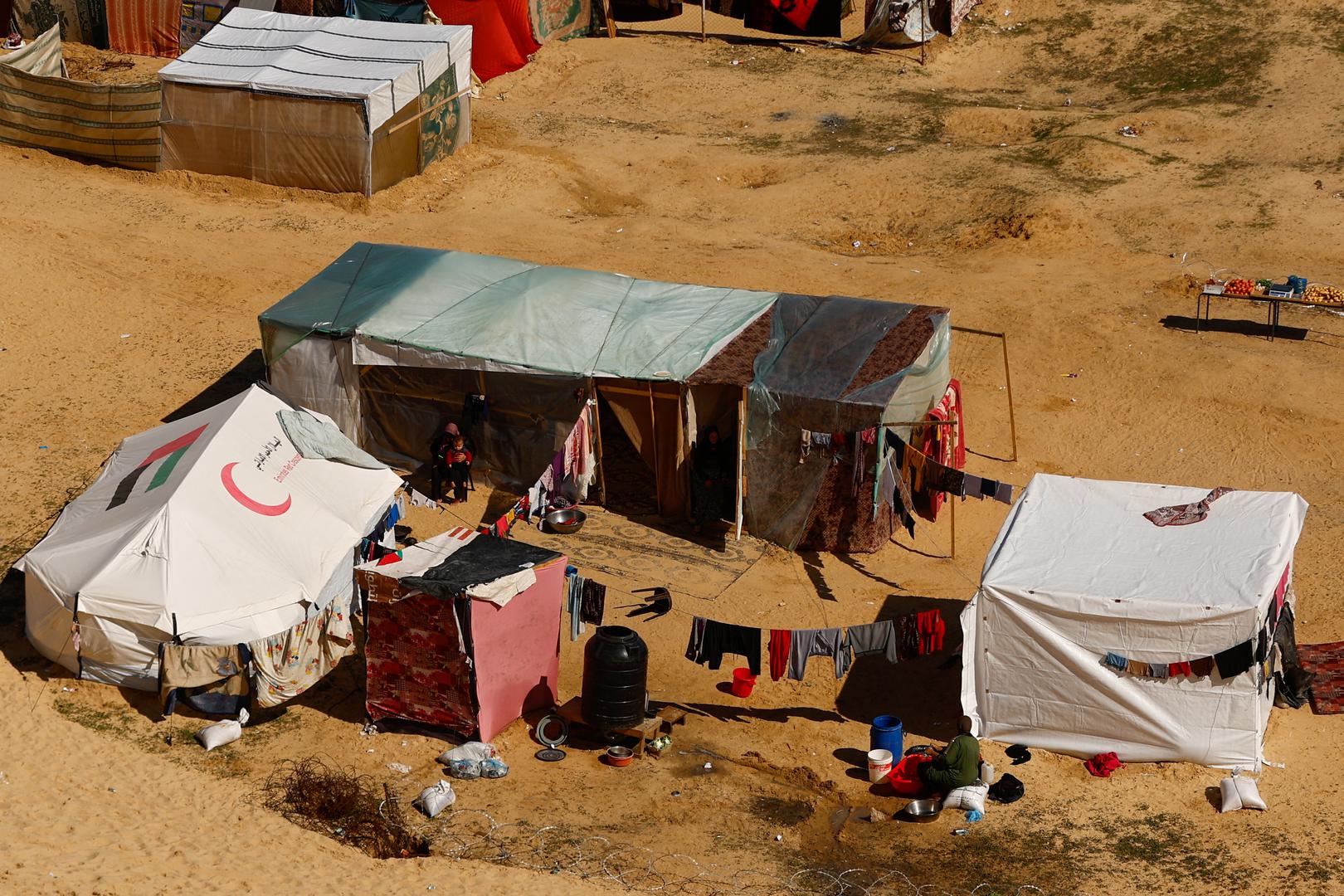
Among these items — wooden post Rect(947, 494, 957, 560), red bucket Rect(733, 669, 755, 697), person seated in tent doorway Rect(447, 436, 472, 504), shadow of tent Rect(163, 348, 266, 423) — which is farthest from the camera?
shadow of tent Rect(163, 348, 266, 423)

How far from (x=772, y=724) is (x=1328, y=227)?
1535cm

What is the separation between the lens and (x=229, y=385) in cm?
2091

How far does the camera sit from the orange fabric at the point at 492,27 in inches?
1242

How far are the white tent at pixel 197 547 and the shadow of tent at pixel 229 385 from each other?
325 centimetres

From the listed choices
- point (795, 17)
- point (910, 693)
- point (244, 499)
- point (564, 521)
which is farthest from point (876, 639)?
point (795, 17)

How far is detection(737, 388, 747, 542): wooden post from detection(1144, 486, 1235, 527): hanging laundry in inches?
189

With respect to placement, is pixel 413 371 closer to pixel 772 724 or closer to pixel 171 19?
pixel 772 724

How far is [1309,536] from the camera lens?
56.8 ft

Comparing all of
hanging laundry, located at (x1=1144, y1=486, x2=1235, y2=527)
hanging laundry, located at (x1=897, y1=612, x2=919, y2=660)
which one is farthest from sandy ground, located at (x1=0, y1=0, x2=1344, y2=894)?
hanging laundry, located at (x1=1144, y1=486, x2=1235, y2=527)

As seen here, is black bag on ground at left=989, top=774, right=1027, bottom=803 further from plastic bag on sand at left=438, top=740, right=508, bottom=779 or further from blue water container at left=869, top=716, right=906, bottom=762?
plastic bag on sand at left=438, top=740, right=508, bottom=779

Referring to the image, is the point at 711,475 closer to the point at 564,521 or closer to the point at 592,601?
the point at 564,521

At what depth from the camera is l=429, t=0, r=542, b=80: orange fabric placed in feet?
104

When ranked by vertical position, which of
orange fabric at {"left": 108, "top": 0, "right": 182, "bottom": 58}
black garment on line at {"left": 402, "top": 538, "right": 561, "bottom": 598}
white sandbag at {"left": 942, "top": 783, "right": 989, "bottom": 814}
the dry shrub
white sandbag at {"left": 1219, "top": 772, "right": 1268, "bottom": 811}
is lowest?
the dry shrub

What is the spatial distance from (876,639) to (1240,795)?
3.52 m
